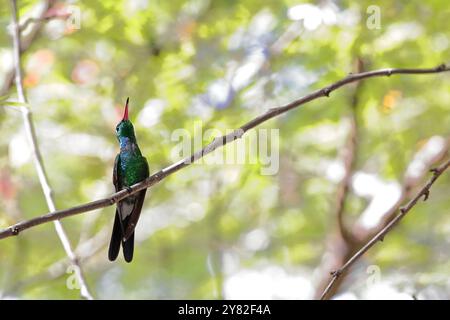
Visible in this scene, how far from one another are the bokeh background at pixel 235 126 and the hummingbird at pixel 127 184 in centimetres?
169

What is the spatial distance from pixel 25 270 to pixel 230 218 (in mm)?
2547

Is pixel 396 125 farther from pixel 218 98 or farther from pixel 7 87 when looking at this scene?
pixel 7 87

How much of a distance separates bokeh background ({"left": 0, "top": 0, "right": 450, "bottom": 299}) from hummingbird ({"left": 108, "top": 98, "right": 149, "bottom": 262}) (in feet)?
5.54

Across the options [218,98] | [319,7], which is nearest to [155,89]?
[218,98]

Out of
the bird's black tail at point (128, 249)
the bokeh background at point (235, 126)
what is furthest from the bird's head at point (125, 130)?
the bokeh background at point (235, 126)

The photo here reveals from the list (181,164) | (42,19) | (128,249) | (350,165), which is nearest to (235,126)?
(350,165)

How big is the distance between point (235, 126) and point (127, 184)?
2.24m

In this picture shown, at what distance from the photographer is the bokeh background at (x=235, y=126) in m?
6.76

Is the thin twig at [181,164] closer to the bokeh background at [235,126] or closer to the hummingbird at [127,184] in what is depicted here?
the hummingbird at [127,184]

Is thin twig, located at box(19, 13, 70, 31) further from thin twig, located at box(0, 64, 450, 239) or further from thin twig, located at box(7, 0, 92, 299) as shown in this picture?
thin twig, located at box(0, 64, 450, 239)

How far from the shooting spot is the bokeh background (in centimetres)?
676

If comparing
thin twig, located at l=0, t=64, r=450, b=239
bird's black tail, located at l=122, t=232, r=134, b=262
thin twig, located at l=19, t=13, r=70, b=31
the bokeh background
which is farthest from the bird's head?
the bokeh background

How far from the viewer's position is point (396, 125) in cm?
758

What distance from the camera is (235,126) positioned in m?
6.72
